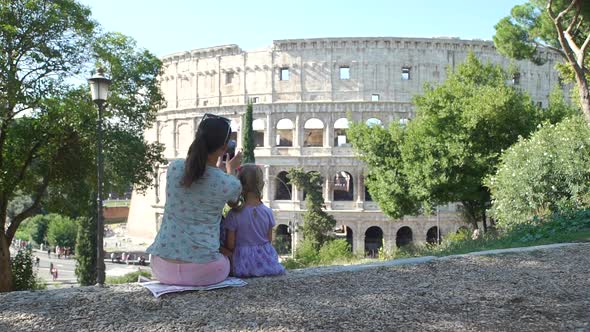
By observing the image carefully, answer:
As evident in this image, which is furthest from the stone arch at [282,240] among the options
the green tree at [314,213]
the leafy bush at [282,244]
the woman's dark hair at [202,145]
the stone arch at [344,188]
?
the woman's dark hair at [202,145]

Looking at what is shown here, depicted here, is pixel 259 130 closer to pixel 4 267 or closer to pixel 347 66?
pixel 347 66

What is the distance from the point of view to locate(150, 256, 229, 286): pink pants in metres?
3.72

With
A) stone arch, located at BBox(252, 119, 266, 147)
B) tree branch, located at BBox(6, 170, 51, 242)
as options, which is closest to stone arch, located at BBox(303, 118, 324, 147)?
stone arch, located at BBox(252, 119, 266, 147)

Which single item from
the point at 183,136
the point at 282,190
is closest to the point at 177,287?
the point at 282,190

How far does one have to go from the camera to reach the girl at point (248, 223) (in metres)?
4.11

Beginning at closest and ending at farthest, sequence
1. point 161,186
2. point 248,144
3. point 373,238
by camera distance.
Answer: point 248,144, point 373,238, point 161,186

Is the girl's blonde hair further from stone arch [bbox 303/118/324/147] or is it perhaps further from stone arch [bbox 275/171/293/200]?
stone arch [bbox 303/118/324/147]

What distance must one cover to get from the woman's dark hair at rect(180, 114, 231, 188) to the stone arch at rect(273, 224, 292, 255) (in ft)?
87.8

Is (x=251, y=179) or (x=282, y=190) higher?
(x=251, y=179)

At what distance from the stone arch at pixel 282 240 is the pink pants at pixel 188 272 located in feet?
86.5

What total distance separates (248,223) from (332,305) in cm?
93

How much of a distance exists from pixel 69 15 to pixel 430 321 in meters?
9.73

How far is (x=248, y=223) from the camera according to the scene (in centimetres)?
411

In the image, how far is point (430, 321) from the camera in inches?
141
